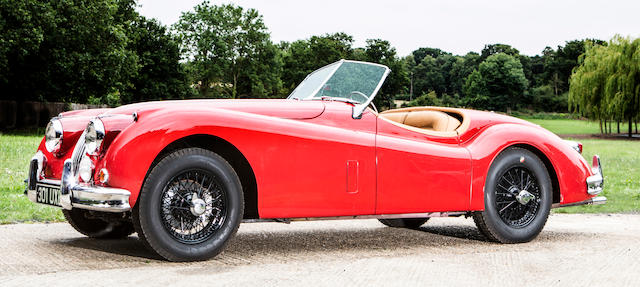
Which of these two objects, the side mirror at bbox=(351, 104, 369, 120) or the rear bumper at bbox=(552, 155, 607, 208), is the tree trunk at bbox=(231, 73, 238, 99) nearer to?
the rear bumper at bbox=(552, 155, 607, 208)

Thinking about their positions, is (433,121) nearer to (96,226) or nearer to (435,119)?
(435,119)

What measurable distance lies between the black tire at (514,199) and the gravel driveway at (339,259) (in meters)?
0.13

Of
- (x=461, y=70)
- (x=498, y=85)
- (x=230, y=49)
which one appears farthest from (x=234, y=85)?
(x=461, y=70)

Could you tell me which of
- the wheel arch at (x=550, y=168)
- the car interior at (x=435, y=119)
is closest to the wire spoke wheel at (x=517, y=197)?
the wheel arch at (x=550, y=168)

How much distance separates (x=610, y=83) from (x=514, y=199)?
3589 cm

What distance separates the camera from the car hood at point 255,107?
4.31m

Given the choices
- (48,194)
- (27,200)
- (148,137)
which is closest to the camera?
(148,137)

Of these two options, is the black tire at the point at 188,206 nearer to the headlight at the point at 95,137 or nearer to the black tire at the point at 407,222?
the headlight at the point at 95,137

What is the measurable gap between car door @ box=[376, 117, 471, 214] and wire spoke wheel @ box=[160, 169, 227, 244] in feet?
4.03

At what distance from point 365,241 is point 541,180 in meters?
1.59

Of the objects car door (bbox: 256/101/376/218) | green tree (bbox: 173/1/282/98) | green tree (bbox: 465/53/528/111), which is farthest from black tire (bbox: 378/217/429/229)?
green tree (bbox: 465/53/528/111)

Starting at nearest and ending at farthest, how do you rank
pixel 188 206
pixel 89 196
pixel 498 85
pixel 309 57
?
pixel 89 196 → pixel 188 206 → pixel 309 57 → pixel 498 85

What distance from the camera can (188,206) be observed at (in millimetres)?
4074

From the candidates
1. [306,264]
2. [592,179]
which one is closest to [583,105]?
[592,179]
